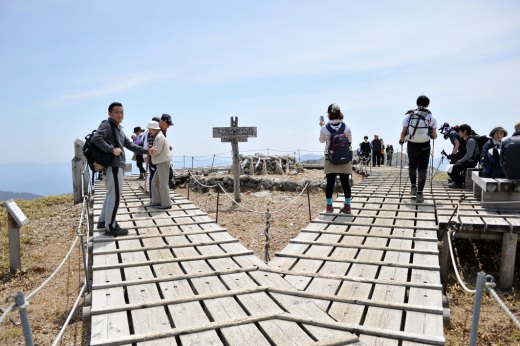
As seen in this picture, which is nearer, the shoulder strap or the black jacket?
the shoulder strap

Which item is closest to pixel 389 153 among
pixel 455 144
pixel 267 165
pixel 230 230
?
pixel 267 165

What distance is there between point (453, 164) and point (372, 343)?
9.32 metres

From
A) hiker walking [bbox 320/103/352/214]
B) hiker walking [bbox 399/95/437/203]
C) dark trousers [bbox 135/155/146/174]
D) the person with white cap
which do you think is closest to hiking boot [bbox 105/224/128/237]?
the person with white cap

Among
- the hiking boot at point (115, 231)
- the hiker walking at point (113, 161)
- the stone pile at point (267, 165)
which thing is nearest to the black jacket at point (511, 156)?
the hiker walking at point (113, 161)

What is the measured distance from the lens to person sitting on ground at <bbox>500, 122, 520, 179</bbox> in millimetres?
7387

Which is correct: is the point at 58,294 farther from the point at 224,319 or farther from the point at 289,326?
the point at 289,326

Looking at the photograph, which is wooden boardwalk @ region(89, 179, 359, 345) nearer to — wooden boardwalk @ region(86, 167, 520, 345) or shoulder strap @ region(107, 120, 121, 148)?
wooden boardwalk @ region(86, 167, 520, 345)

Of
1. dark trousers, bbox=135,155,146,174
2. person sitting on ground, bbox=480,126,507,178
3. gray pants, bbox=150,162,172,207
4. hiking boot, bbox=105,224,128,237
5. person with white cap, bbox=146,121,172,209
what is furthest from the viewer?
dark trousers, bbox=135,155,146,174

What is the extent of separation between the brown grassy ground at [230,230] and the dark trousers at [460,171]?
9.34ft

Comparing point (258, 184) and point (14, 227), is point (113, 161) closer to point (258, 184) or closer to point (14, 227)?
point (14, 227)

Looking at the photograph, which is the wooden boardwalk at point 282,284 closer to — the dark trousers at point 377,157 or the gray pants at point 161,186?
the gray pants at point 161,186

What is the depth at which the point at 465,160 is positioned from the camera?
416 inches

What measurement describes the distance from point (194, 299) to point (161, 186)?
15.9 feet

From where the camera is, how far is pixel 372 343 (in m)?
3.08
